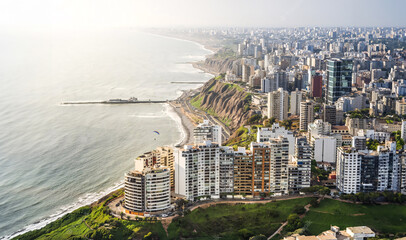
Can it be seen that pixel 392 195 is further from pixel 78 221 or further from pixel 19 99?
pixel 19 99

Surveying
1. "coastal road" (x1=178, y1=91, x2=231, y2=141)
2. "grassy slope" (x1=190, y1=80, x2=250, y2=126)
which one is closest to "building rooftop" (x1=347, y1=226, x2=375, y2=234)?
"coastal road" (x1=178, y1=91, x2=231, y2=141)

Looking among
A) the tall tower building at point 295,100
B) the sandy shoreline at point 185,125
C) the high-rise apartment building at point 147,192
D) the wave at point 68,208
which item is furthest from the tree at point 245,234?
the tall tower building at point 295,100

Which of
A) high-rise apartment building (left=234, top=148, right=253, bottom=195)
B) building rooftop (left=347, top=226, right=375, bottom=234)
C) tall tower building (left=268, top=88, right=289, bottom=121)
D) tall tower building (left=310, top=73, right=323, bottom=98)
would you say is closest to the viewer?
building rooftop (left=347, top=226, right=375, bottom=234)

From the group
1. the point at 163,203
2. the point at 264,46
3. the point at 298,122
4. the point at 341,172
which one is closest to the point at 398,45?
the point at 264,46

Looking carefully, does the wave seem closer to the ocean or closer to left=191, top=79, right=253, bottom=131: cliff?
the ocean

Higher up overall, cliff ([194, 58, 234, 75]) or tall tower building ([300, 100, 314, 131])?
cliff ([194, 58, 234, 75])

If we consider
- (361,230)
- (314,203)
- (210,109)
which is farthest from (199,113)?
(361,230)

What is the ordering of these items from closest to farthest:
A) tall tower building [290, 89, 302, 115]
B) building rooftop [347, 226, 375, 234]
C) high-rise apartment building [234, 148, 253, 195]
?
building rooftop [347, 226, 375, 234] < high-rise apartment building [234, 148, 253, 195] < tall tower building [290, 89, 302, 115]
